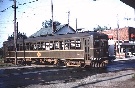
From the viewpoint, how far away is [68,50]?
22203 mm

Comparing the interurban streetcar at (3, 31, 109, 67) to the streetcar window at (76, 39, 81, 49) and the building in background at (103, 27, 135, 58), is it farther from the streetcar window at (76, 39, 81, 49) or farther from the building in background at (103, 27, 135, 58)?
the building in background at (103, 27, 135, 58)

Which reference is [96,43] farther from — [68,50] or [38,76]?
[38,76]

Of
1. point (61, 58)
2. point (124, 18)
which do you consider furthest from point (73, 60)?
point (124, 18)

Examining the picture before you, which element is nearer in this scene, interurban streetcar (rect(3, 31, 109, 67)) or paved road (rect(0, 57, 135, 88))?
paved road (rect(0, 57, 135, 88))

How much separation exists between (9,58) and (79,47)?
1431 centimetres

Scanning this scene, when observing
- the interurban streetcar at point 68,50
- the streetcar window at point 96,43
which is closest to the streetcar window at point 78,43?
the interurban streetcar at point 68,50

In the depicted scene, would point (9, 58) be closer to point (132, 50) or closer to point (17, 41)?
point (17, 41)

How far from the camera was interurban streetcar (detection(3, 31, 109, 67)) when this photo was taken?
20562 mm

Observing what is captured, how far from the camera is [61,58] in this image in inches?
918

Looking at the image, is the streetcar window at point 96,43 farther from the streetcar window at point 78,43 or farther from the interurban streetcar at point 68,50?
the streetcar window at point 78,43

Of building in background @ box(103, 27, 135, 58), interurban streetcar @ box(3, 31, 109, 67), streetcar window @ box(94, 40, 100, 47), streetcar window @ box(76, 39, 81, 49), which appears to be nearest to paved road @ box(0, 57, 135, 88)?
interurban streetcar @ box(3, 31, 109, 67)

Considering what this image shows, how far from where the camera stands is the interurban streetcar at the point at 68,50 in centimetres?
2056

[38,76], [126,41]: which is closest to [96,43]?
[38,76]

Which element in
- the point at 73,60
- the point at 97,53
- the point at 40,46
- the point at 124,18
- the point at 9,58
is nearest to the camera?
the point at 97,53
